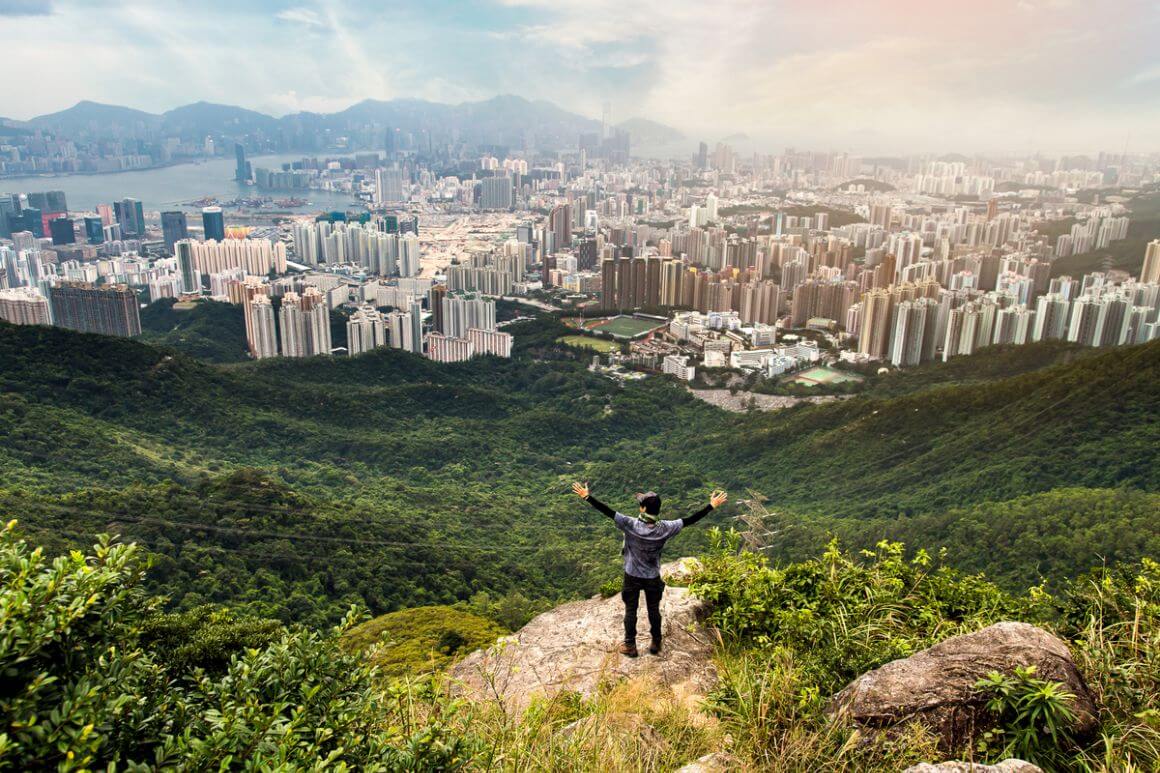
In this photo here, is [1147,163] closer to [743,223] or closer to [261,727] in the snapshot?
[743,223]

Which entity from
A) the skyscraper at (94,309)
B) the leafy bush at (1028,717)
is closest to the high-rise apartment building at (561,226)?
the skyscraper at (94,309)

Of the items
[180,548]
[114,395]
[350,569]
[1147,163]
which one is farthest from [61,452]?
[1147,163]

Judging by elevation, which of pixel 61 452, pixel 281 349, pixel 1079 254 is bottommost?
pixel 281 349

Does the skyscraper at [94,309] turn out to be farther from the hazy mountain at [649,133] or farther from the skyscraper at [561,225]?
the hazy mountain at [649,133]

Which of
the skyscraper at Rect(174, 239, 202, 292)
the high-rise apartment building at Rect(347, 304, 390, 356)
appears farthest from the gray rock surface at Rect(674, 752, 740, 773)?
the skyscraper at Rect(174, 239, 202, 292)

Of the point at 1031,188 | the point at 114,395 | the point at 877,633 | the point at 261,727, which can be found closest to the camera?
the point at 261,727

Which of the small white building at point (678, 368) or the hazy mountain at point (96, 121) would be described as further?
the hazy mountain at point (96, 121)

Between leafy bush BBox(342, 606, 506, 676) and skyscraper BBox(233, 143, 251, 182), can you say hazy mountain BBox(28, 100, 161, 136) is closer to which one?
skyscraper BBox(233, 143, 251, 182)

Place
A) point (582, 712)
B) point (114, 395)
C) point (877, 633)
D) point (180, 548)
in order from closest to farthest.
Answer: point (582, 712), point (877, 633), point (180, 548), point (114, 395)
